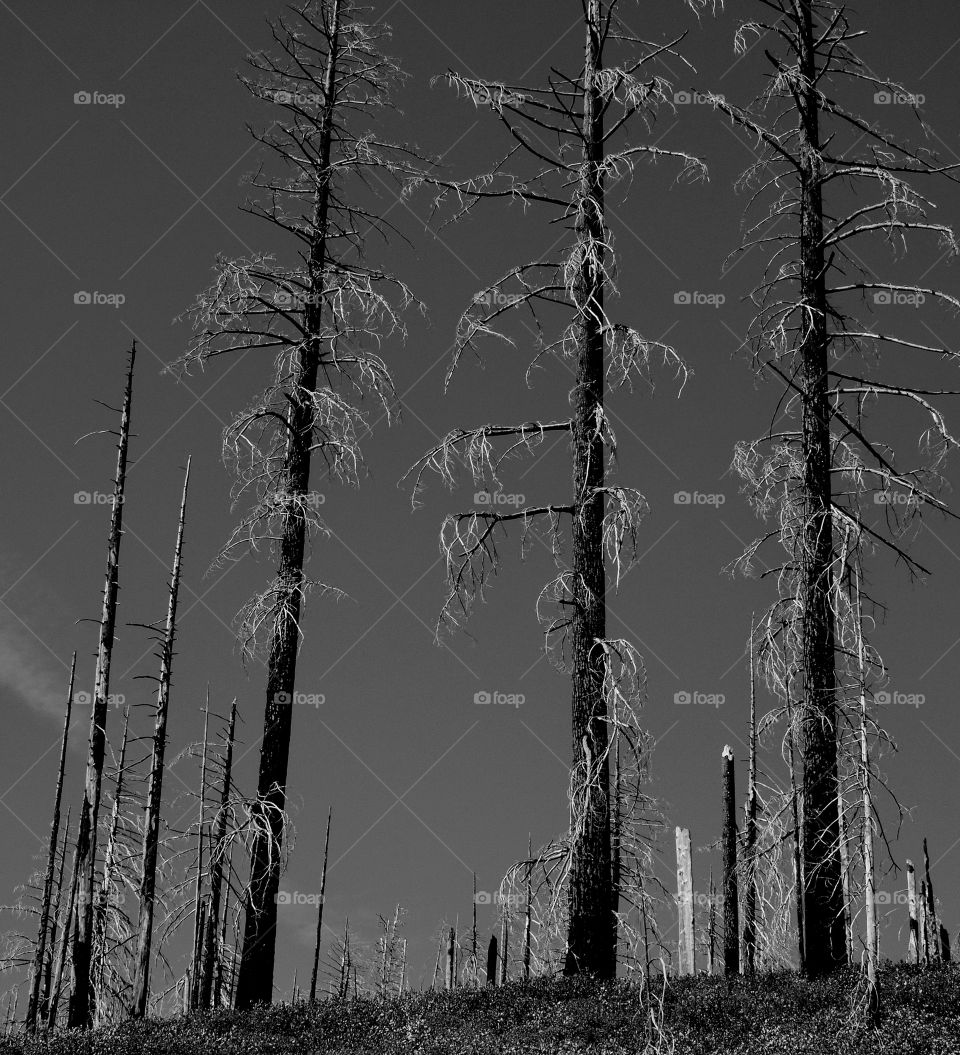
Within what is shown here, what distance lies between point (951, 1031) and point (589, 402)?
8729 millimetres

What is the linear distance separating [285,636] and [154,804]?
1029 cm

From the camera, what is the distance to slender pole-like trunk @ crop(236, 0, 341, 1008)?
1606 cm

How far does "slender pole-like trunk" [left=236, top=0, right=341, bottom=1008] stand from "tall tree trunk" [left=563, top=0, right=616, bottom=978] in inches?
180

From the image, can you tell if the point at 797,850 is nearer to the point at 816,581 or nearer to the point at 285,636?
the point at 816,581

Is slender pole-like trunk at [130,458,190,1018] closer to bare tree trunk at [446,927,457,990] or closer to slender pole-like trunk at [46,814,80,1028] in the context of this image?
slender pole-like trunk at [46,814,80,1028]

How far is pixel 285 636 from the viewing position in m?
17.1

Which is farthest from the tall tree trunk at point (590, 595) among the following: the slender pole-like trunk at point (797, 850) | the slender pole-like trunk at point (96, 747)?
the slender pole-like trunk at point (96, 747)

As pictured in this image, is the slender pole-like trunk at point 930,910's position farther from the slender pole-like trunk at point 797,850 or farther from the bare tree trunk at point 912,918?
the slender pole-like trunk at point 797,850

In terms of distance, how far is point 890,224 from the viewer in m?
17.1

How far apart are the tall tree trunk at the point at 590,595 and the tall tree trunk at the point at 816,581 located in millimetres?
2885

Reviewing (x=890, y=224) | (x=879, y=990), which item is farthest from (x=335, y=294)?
(x=879, y=990)

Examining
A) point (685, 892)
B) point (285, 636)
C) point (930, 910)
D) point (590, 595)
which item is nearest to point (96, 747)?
point (285, 636)

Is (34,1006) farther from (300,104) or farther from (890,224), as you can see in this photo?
(890,224)
